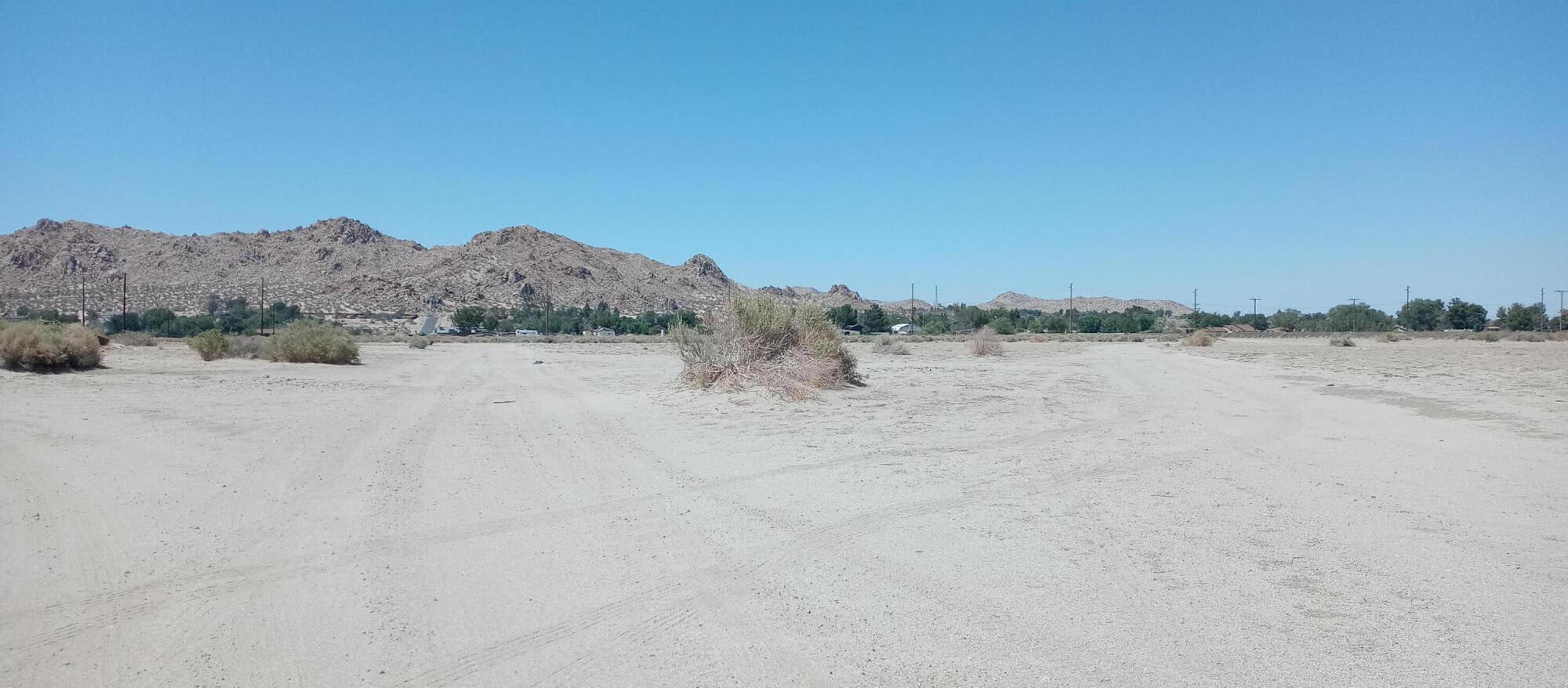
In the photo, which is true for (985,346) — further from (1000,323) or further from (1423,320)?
(1423,320)

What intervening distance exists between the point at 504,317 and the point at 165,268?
48.8 m

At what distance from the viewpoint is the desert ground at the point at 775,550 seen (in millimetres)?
4555

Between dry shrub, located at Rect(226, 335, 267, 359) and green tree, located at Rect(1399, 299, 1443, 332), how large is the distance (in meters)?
112

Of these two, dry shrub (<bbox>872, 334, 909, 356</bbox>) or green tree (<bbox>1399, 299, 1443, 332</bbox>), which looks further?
green tree (<bbox>1399, 299, 1443, 332</bbox>)

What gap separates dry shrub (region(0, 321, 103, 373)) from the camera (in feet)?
64.7

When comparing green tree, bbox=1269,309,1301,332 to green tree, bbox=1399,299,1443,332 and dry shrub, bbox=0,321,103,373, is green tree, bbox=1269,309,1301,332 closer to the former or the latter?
green tree, bbox=1399,299,1443,332

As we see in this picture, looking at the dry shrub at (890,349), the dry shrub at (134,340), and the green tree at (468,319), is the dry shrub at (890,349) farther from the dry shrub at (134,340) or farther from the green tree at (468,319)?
the green tree at (468,319)

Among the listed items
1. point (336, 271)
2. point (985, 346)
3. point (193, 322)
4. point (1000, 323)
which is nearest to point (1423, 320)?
point (1000, 323)

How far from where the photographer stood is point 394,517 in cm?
751

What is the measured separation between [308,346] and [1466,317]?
112m

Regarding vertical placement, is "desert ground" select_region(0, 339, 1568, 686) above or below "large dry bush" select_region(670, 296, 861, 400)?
below

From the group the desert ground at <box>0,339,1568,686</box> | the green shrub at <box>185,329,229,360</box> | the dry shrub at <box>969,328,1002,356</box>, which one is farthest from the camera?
the dry shrub at <box>969,328,1002,356</box>

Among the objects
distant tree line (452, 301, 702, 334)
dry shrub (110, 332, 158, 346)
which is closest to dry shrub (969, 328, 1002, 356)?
dry shrub (110, 332, 158, 346)

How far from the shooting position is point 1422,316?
102 m
